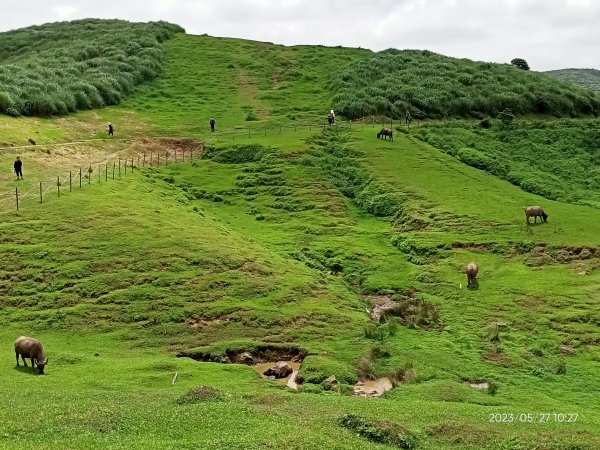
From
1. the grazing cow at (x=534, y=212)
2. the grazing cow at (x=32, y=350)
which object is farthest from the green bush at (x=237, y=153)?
the grazing cow at (x=32, y=350)

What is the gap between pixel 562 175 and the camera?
6762cm

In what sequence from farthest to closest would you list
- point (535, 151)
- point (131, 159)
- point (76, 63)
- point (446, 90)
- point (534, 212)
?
point (76, 63)
point (446, 90)
point (535, 151)
point (131, 159)
point (534, 212)

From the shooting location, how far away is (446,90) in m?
89.9

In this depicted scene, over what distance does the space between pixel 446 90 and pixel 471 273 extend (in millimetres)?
53842

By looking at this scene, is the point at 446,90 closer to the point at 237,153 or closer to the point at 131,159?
the point at 237,153

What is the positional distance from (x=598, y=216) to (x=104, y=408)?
41.3m

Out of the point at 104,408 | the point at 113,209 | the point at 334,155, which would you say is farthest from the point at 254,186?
the point at 104,408

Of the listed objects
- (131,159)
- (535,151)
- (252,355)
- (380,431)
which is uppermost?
(535,151)

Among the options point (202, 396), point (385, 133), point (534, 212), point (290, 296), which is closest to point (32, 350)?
point (202, 396)

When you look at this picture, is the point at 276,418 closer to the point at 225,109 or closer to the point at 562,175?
the point at 562,175

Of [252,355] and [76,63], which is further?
[76,63]

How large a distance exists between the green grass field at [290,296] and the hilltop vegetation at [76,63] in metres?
6.71

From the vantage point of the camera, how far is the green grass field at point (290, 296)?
72.3 ft

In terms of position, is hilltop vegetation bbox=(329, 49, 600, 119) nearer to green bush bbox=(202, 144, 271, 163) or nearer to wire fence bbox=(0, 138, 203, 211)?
green bush bbox=(202, 144, 271, 163)
